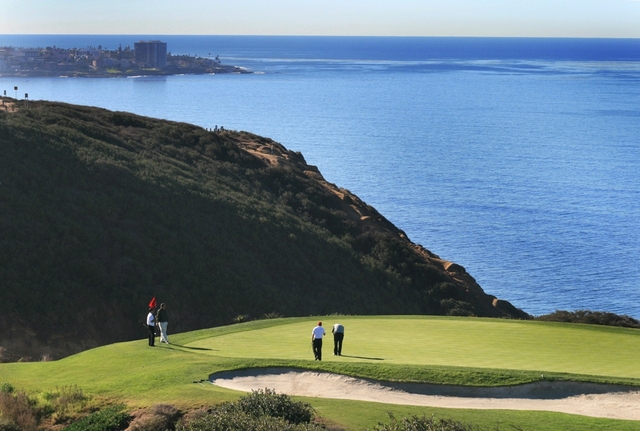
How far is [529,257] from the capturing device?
71.9 m

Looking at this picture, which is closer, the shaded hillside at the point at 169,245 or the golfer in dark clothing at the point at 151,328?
the golfer in dark clothing at the point at 151,328

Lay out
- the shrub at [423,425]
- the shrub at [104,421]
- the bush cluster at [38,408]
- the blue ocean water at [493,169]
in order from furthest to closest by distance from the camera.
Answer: the blue ocean water at [493,169]
the bush cluster at [38,408]
the shrub at [104,421]
the shrub at [423,425]

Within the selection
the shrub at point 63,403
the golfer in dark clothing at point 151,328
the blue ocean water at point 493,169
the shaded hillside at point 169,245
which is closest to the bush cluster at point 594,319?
the shaded hillside at point 169,245

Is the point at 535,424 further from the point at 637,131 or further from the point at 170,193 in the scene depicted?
the point at 637,131

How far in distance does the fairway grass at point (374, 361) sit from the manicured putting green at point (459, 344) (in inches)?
1.0

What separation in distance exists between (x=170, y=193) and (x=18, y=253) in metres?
11.7

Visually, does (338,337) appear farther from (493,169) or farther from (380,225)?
(493,169)

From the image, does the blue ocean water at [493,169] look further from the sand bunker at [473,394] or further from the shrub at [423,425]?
the shrub at [423,425]

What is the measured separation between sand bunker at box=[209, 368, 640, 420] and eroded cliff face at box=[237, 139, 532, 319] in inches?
1160

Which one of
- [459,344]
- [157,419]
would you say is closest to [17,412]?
[157,419]

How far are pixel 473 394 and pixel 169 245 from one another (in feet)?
83.9

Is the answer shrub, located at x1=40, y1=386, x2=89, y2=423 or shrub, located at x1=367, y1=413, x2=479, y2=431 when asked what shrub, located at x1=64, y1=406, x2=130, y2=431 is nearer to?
shrub, located at x1=40, y1=386, x2=89, y2=423

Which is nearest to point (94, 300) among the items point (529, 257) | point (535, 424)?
point (535, 424)

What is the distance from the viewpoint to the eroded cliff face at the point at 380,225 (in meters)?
46.4
